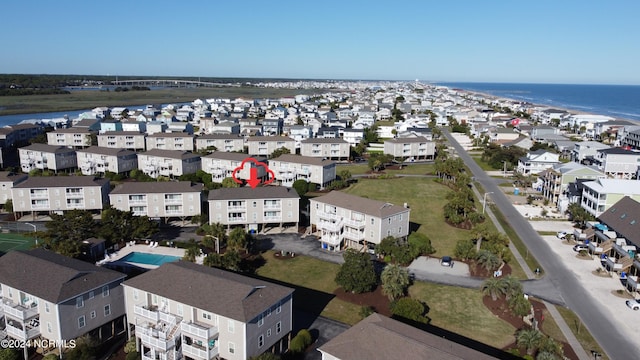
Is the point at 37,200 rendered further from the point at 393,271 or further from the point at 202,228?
the point at 393,271

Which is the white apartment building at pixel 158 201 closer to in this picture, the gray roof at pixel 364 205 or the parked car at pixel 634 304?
the gray roof at pixel 364 205

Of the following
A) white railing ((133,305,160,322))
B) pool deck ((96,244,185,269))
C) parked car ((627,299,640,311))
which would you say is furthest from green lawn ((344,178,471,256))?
white railing ((133,305,160,322))

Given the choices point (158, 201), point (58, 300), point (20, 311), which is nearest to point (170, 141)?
point (158, 201)

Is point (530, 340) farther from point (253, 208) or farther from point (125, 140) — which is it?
point (125, 140)

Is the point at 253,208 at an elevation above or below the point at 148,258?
above

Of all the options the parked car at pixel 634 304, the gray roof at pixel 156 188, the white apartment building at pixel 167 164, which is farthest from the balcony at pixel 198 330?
the white apartment building at pixel 167 164

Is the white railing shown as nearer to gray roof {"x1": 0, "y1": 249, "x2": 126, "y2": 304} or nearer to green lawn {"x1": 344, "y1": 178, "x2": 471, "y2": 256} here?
gray roof {"x1": 0, "y1": 249, "x2": 126, "y2": 304}
